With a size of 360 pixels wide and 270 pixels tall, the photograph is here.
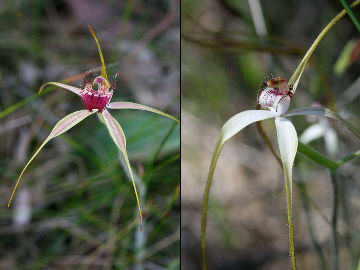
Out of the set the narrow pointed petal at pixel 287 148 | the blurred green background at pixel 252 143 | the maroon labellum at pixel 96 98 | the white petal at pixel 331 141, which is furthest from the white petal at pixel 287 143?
the blurred green background at pixel 252 143

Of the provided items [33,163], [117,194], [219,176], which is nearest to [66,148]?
[33,163]

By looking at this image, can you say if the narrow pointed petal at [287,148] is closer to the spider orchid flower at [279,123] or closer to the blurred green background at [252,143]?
the spider orchid flower at [279,123]

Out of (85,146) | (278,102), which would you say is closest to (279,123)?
(278,102)

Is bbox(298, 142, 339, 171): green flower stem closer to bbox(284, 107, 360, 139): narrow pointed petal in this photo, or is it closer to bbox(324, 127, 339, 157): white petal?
bbox(284, 107, 360, 139): narrow pointed petal

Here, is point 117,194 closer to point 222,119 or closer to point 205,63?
point 222,119

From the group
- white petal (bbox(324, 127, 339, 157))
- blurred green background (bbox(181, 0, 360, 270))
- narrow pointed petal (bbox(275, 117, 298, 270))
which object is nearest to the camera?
narrow pointed petal (bbox(275, 117, 298, 270))

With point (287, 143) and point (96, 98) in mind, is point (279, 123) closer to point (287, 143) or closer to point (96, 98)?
point (287, 143)

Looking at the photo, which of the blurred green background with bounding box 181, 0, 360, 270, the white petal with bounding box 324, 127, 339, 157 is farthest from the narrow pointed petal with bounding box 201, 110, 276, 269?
the blurred green background with bounding box 181, 0, 360, 270
